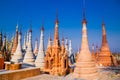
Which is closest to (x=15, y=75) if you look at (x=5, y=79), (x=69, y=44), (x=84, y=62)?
(x=5, y=79)

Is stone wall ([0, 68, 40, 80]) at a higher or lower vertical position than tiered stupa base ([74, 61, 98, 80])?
higher

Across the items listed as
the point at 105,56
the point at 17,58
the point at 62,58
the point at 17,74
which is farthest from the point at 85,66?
the point at 17,58

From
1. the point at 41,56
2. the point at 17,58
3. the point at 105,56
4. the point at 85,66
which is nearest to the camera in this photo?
the point at 85,66

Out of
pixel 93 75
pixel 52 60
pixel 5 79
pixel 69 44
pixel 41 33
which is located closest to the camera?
pixel 5 79

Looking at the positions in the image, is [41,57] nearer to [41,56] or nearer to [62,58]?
[41,56]

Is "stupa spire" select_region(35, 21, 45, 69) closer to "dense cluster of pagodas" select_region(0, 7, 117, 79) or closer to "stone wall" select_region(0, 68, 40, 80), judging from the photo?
"dense cluster of pagodas" select_region(0, 7, 117, 79)

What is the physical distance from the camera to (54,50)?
20.6 meters

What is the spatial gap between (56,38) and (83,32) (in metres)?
5.49

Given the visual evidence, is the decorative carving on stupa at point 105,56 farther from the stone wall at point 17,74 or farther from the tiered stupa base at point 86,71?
the stone wall at point 17,74

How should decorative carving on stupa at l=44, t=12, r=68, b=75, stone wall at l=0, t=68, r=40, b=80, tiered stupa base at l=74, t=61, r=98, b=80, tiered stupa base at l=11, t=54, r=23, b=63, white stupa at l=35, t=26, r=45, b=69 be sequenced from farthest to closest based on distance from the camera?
tiered stupa base at l=11, t=54, r=23, b=63, white stupa at l=35, t=26, r=45, b=69, decorative carving on stupa at l=44, t=12, r=68, b=75, tiered stupa base at l=74, t=61, r=98, b=80, stone wall at l=0, t=68, r=40, b=80

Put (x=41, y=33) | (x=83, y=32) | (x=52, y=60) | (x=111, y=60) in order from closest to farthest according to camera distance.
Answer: (x=83, y=32)
(x=52, y=60)
(x=41, y=33)
(x=111, y=60)

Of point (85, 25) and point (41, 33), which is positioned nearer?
point (85, 25)

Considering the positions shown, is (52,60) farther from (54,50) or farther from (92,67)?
(92,67)

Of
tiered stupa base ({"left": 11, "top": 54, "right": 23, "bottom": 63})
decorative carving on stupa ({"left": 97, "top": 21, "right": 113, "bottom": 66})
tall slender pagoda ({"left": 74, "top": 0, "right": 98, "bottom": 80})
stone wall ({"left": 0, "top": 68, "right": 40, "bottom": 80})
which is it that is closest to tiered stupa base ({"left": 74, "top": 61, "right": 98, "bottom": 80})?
tall slender pagoda ({"left": 74, "top": 0, "right": 98, "bottom": 80})
